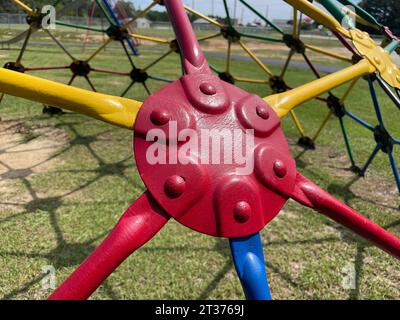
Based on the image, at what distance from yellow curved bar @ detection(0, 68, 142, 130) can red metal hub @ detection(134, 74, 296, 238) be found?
3.2 inches

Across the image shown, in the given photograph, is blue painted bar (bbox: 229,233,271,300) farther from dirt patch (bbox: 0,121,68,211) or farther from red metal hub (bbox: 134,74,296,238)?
dirt patch (bbox: 0,121,68,211)

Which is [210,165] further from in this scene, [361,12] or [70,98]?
[361,12]

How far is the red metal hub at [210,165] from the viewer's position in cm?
166

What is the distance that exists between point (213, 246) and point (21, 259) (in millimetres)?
1762

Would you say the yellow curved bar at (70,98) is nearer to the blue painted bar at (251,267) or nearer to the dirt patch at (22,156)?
the blue painted bar at (251,267)

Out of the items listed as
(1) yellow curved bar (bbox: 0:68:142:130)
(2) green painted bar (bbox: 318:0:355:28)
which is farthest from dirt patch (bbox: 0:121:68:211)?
(2) green painted bar (bbox: 318:0:355:28)

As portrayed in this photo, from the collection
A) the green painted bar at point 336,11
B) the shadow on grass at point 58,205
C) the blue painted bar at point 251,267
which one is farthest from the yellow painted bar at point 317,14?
the shadow on grass at point 58,205

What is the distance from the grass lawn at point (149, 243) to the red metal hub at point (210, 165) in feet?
4.90

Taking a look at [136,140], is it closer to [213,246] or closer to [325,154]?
[213,246]

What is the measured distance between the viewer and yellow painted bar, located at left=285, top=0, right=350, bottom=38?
3262mm

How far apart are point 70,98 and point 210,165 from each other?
72 centimetres

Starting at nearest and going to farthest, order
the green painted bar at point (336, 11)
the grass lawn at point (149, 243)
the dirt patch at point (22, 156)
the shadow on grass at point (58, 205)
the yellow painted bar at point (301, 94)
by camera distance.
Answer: the yellow painted bar at point (301, 94)
the grass lawn at point (149, 243)
the shadow on grass at point (58, 205)
the green painted bar at point (336, 11)
the dirt patch at point (22, 156)

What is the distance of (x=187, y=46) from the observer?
2088 mm
